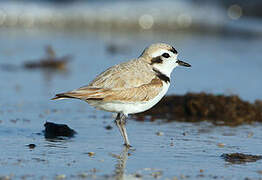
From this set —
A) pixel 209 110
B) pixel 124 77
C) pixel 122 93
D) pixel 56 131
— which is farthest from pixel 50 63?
pixel 122 93

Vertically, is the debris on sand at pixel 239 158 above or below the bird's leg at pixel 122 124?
below

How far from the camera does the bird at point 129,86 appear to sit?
249 inches

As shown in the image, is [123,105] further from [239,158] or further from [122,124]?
[239,158]

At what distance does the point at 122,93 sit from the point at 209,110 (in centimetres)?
251

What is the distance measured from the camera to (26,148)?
621 cm

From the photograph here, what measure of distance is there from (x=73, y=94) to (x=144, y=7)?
1536cm

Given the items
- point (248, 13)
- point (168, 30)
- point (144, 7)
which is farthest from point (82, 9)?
point (248, 13)

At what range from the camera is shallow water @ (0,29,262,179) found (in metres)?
5.54

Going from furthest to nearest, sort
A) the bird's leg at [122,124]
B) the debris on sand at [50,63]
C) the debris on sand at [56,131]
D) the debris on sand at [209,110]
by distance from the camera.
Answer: the debris on sand at [50,63] → the debris on sand at [209,110] → the debris on sand at [56,131] → the bird's leg at [122,124]

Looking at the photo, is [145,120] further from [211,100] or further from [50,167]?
[50,167]

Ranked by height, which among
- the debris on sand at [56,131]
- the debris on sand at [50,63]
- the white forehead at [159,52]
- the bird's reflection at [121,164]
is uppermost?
the debris on sand at [50,63]

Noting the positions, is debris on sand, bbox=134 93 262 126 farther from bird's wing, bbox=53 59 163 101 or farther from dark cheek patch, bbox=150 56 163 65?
bird's wing, bbox=53 59 163 101

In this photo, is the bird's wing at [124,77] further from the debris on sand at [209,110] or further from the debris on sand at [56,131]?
the debris on sand at [209,110]

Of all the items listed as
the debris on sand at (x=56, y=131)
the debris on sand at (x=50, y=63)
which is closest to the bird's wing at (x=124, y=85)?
the debris on sand at (x=56, y=131)
